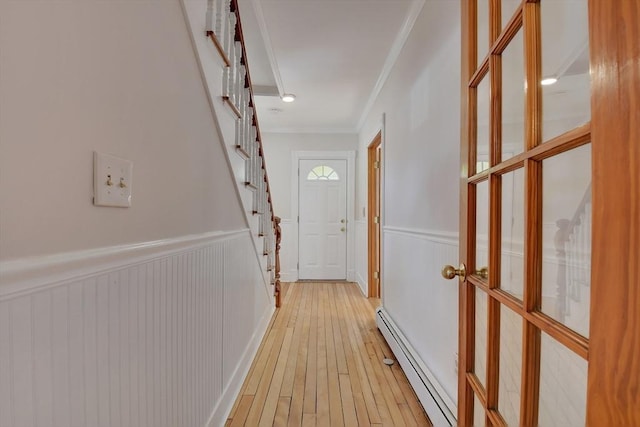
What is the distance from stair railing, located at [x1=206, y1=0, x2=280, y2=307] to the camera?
151 centimetres

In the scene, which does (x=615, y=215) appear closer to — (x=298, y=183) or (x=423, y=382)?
(x=423, y=382)

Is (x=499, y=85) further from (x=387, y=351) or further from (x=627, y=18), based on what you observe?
(x=387, y=351)

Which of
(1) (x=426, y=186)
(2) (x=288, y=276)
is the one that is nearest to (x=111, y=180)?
(1) (x=426, y=186)

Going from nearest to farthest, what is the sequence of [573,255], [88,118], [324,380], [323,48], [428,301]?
[573,255]
[88,118]
[428,301]
[324,380]
[323,48]

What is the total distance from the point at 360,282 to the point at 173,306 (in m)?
3.75

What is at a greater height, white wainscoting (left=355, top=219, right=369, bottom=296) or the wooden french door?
the wooden french door

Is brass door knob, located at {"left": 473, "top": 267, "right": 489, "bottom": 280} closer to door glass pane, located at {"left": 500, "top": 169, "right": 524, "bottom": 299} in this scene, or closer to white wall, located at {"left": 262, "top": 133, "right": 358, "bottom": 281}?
door glass pane, located at {"left": 500, "top": 169, "right": 524, "bottom": 299}

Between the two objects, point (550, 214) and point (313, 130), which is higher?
point (313, 130)

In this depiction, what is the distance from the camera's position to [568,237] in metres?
0.58

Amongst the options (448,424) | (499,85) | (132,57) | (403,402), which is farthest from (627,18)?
(403,402)

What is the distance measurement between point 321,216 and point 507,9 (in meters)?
4.24

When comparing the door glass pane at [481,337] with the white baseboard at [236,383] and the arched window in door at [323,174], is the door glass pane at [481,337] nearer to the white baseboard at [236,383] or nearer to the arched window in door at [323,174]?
the white baseboard at [236,383]

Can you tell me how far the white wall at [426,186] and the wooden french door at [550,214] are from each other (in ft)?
1.85

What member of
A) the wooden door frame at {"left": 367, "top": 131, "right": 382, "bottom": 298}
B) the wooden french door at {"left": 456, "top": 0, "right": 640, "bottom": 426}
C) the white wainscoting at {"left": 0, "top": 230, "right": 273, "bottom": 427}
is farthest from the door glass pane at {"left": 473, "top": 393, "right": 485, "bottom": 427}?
the wooden door frame at {"left": 367, "top": 131, "right": 382, "bottom": 298}
